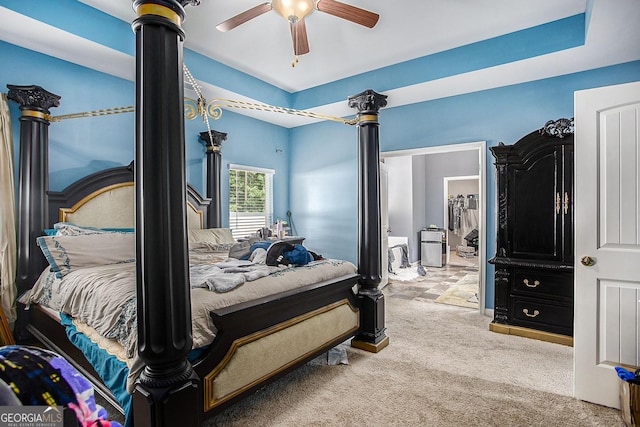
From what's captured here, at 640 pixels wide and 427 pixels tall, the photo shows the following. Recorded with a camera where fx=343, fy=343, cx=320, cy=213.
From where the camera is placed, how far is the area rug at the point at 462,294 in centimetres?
468

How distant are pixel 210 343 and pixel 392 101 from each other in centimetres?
389

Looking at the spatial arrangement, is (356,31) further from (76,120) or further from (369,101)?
(76,120)

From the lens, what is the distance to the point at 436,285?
581 cm

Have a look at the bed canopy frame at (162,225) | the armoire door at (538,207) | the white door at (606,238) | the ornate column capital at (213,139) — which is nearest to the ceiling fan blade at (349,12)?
the bed canopy frame at (162,225)

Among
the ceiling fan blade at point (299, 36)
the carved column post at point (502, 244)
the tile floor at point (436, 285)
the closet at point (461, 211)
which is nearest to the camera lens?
the ceiling fan blade at point (299, 36)

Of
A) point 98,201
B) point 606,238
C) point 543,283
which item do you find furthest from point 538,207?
point 98,201

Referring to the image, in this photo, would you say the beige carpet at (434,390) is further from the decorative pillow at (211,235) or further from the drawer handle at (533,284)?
the decorative pillow at (211,235)

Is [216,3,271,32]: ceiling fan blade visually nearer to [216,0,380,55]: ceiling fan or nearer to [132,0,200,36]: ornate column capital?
[216,0,380,55]: ceiling fan

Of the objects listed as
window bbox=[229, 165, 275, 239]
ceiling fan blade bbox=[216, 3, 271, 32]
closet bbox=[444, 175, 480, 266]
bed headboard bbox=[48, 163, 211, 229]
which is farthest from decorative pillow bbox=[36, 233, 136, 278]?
closet bbox=[444, 175, 480, 266]

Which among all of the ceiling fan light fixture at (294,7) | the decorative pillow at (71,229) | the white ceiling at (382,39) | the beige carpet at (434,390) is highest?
the white ceiling at (382,39)

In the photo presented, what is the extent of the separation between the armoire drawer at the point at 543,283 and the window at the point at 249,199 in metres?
3.63

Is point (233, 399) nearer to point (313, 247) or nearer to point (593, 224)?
point (593, 224)

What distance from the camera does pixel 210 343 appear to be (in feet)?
6.15

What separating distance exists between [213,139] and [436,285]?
4227mm
